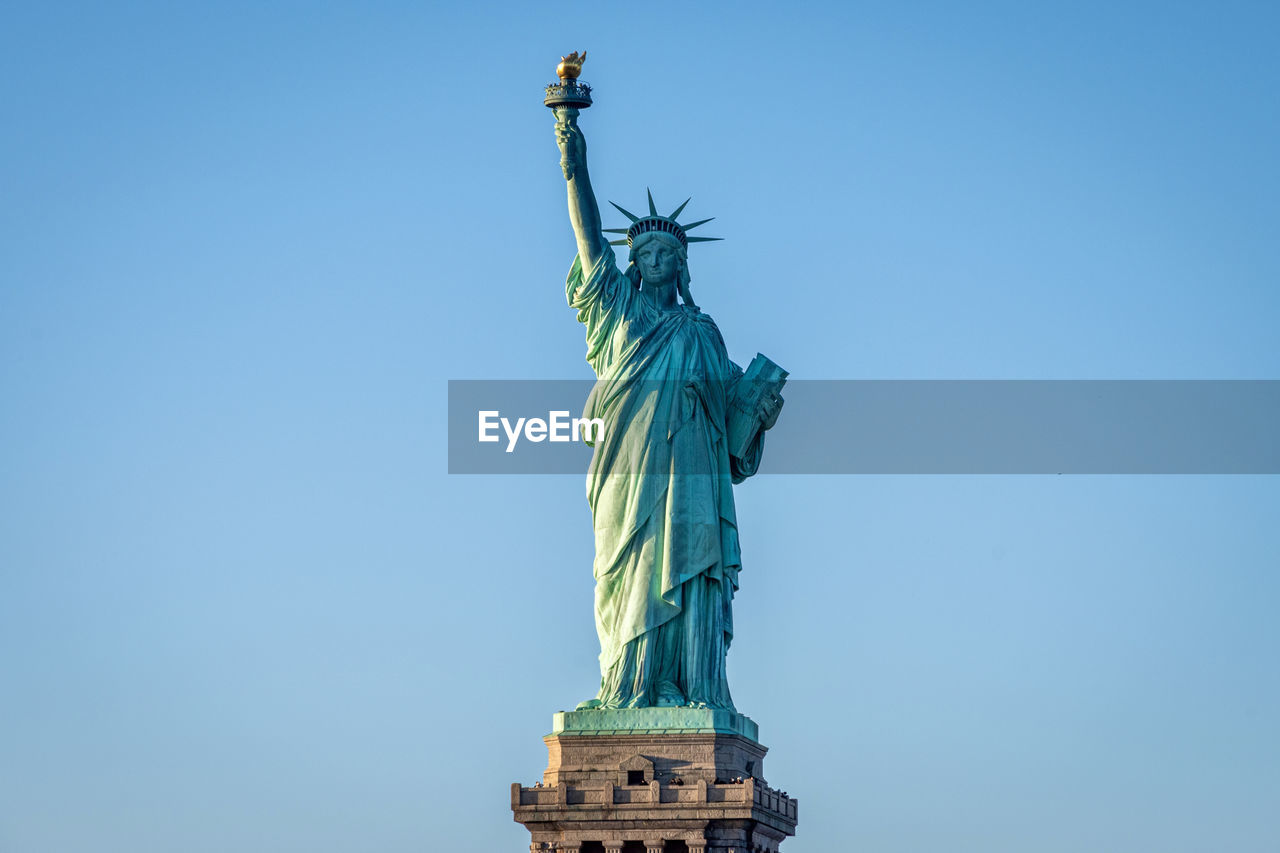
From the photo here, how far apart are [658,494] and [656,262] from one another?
4.19 m

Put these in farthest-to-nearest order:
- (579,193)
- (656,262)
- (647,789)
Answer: (656,262) → (579,193) → (647,789)

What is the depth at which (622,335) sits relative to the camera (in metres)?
62.2

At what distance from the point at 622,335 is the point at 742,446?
9.48 feet

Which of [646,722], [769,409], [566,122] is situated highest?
[566,122]

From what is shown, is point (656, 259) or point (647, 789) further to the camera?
point (656, 259)

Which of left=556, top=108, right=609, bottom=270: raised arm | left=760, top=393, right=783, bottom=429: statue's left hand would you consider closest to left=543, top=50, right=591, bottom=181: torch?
left=556, top=108, right=609, bottom=270: raised arm

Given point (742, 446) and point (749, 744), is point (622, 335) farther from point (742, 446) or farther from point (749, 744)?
point (749, 744)

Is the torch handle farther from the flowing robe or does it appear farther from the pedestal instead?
the pedestal

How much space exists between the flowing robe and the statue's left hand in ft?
2.17

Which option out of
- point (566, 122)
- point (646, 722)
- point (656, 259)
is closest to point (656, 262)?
point (656, 259)

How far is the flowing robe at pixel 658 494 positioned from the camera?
60.9 meters

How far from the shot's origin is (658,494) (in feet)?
201

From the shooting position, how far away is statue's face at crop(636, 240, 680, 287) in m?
62.6

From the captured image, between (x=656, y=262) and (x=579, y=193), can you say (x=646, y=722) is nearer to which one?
(x=656, y=262)
